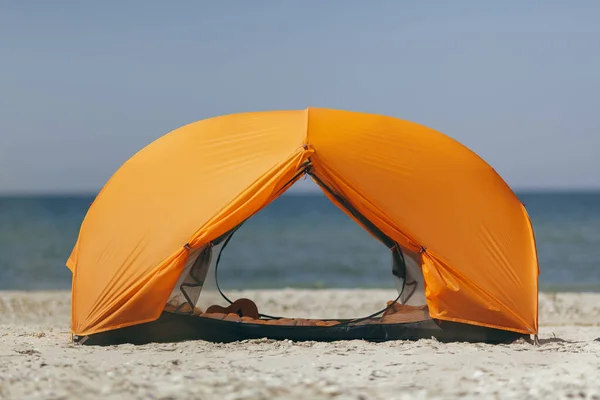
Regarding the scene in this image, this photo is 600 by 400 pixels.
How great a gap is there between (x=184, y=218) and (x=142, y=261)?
61cm

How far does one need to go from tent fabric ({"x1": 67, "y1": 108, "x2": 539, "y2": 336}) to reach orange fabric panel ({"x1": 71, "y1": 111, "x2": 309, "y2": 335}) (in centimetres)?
1

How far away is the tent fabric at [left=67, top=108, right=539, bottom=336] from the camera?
334 inches

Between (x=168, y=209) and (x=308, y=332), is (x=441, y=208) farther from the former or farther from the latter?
(x=168, y=209)

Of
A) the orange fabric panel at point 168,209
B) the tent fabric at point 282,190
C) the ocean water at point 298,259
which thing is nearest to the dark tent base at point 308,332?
the tent fabric at point 282,190

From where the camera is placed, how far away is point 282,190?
8.77 metres

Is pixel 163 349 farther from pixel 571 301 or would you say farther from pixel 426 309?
pixel 571 301

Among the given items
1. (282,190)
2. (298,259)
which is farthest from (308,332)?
(298,259)

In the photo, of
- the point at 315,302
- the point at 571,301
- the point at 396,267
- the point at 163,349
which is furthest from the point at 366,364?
the point at 571,301

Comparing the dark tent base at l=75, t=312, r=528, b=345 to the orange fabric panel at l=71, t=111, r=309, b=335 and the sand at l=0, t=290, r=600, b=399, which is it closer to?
the sand at l=0, t=290, r=600, b=399

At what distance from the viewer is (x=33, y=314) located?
13.9 m

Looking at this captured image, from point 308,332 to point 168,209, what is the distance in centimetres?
196

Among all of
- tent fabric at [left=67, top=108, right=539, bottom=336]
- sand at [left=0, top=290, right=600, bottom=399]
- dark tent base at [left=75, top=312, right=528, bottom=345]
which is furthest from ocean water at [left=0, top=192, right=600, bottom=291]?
sand at [left=0, top=290, right=600, bottom=399]

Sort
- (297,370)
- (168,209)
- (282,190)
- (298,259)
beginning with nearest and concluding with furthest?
1. (297,370)
2. (168,209)
3. (282,190)
4. (298,259)

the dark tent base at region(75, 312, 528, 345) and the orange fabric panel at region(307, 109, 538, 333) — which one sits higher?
the orange fabric panel at region(307, 109, 538, 333)
